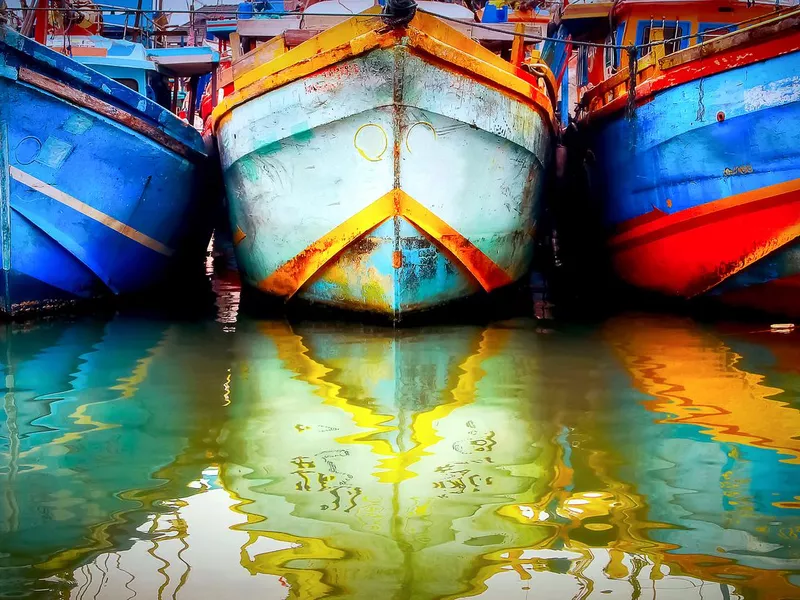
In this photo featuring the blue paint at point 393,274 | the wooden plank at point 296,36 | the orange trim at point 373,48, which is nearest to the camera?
the orange trim at point 373,48

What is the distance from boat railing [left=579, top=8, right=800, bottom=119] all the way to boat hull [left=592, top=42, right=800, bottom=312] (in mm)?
117

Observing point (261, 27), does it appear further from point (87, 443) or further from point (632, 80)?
point (87, 443)

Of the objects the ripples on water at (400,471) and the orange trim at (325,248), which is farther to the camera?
the orange trim at (325,248)

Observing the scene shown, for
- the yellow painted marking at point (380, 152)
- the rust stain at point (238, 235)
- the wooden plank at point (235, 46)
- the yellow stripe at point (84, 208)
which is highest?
the wooden plank at point (235, 46)

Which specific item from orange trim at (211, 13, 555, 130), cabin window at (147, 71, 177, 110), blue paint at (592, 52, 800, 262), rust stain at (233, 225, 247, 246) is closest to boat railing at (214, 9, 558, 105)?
orange trim at (211, 13, 555, 130)

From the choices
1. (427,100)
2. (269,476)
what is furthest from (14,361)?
(427,100)

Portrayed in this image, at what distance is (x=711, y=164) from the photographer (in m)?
6.38

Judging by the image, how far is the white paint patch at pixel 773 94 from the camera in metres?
5.70

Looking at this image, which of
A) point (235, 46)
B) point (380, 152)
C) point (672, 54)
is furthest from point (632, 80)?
point (235, 46)

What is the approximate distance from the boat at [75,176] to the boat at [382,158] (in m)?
0.76

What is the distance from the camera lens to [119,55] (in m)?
8.93

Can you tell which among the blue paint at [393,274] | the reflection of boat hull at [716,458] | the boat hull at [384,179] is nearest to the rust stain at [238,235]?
the boat hull at [384,179]

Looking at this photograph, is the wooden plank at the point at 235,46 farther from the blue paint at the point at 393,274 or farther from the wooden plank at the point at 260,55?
the blue paint at the point at 393,274

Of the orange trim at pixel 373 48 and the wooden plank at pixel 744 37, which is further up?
the wooden plank at pixel 744 37
